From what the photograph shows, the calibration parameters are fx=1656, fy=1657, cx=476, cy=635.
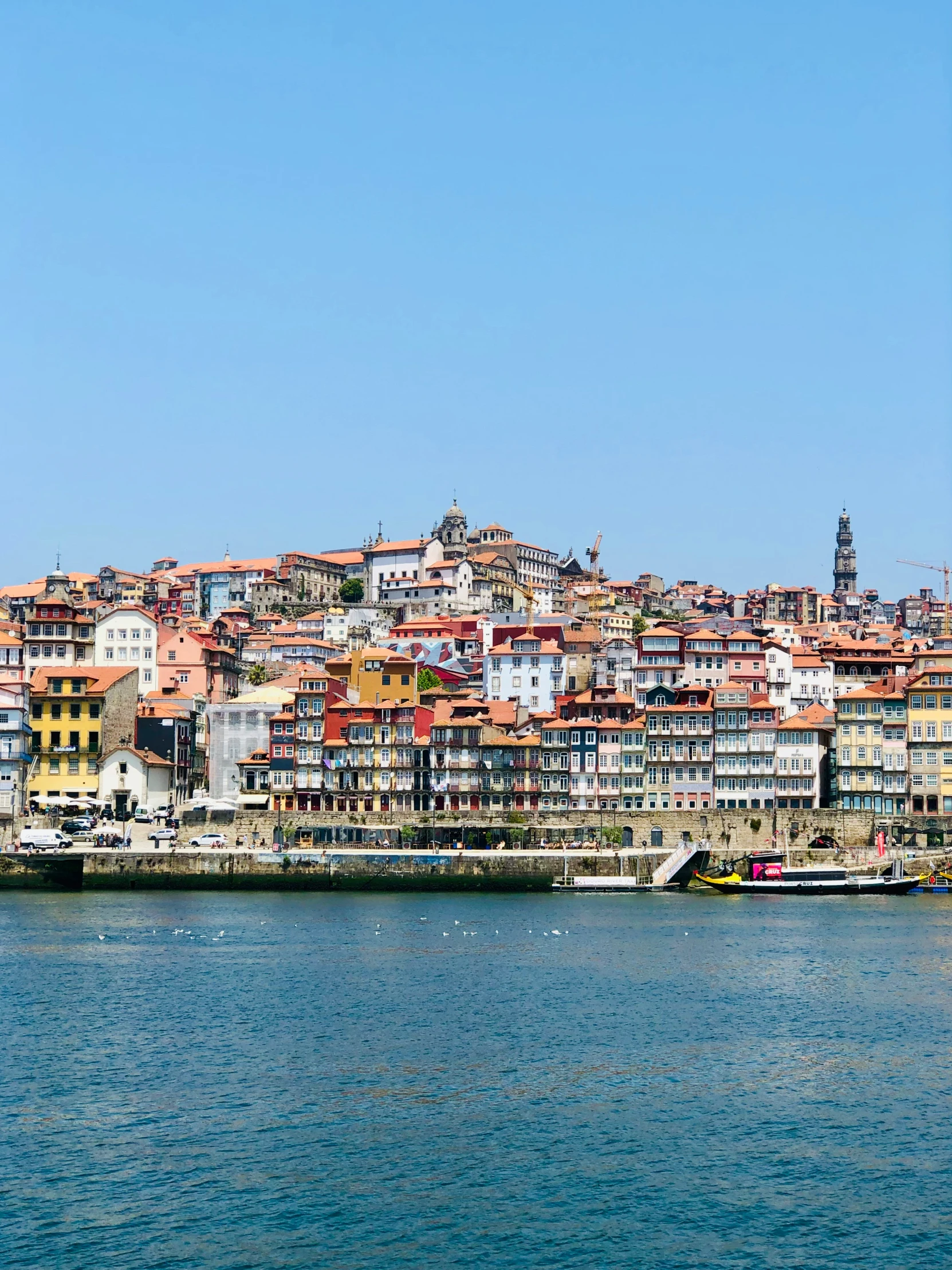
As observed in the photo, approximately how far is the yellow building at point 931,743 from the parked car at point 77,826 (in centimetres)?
5010

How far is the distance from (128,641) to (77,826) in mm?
29196

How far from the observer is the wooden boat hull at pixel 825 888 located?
3590 inches

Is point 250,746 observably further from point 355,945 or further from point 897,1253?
point 897,1253

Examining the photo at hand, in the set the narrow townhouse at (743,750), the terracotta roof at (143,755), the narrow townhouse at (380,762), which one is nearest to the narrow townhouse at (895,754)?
the narrow townhouse at (743,750)

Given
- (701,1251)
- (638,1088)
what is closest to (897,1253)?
(701,1251)

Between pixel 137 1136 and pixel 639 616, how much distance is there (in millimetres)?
153770

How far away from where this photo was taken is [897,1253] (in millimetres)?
27344

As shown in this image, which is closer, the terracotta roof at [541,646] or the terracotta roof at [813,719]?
the terracotta roof at [813,719]

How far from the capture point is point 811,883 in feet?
301

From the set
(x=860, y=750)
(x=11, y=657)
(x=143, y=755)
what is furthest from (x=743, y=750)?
(x=11, y=657)

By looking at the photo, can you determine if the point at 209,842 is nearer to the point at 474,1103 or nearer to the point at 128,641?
the point at 128,641

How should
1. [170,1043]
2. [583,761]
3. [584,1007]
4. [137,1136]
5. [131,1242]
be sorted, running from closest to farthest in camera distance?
[131,1242], [137,1136], [170,1043], [584,1007], [583,761]

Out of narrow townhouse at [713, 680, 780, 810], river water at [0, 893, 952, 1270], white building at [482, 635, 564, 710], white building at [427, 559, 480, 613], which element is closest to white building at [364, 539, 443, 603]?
white building at [427, 559, 480, 613]

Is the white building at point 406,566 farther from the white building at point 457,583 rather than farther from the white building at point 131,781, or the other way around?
the white building at point 131,781
